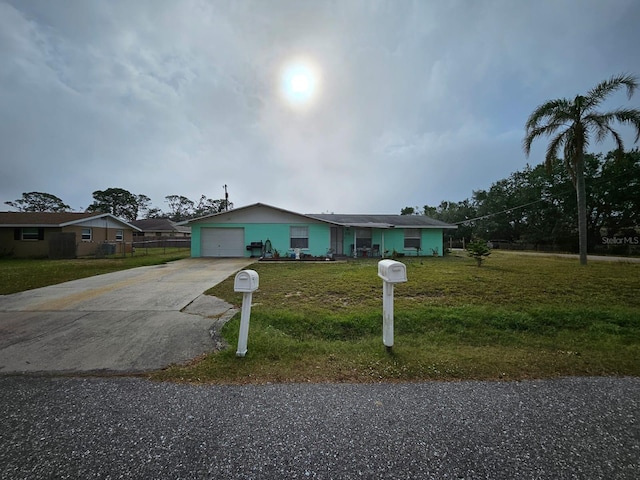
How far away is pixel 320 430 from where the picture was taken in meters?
1.83

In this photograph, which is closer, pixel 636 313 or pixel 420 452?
pixel 420 452

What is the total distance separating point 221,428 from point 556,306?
20.6 ft

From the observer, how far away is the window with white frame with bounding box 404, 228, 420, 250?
60.1ft

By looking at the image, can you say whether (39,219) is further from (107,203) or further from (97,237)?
(107,203)

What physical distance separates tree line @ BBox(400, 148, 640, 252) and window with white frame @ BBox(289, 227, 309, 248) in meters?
19.0

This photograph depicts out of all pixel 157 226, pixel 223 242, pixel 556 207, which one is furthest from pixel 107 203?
pixel 556 207

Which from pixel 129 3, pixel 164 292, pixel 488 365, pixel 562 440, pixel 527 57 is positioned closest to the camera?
pixel 562 440

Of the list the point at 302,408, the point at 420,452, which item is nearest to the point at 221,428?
the point at 302,408

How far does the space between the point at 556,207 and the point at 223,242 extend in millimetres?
33448

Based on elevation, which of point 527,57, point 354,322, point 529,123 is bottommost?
point 354,322

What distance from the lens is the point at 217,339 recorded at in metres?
3.57

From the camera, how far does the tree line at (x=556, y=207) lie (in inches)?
923

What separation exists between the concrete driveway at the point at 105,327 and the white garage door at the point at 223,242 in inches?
381

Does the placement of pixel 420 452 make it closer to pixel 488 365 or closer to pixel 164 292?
pixel 488 365
